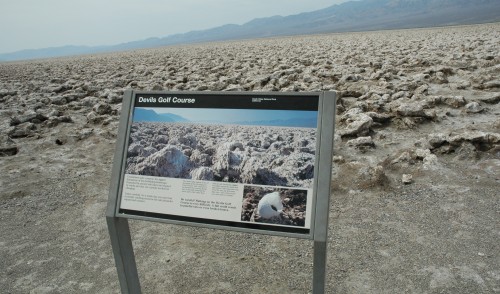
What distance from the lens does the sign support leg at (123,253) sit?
7.64ft

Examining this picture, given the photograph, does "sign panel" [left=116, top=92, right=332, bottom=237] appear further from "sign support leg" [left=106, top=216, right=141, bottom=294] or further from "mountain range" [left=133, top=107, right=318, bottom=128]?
"sign support leg" [left=106, top=216, right=141, bottom=294]

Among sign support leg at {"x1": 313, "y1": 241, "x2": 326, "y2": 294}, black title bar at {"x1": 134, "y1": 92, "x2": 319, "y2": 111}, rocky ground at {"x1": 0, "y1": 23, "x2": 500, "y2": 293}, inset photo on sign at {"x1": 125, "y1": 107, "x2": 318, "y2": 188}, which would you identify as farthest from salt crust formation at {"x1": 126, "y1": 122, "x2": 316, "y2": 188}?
rocky ground at {"x1": 0, "y1": 23, "x2": 500, "y2": 293}

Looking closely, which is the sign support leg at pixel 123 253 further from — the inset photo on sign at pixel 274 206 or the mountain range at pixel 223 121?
the inset photo on sign at pixel 274 206

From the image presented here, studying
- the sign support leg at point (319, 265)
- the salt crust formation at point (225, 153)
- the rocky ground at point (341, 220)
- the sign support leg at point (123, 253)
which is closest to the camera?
the sign support leg at point (319, 265)

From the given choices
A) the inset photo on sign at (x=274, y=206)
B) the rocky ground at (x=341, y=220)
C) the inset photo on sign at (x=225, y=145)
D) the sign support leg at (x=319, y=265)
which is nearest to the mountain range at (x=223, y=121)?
the inset photo on sign at (x=225, y=145)

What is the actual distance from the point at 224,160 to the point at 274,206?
36cm

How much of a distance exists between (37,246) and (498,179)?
424cm

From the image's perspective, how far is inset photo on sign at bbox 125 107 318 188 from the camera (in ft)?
6.73

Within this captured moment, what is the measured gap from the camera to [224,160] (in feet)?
7.05

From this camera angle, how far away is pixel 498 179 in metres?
3.96

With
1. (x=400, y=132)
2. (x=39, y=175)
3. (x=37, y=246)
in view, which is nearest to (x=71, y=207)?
(x=37, y=246)

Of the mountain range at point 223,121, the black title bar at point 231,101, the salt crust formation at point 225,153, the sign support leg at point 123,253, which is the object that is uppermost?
the black title bar at point 231,101

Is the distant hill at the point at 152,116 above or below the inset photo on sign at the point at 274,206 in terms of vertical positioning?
above

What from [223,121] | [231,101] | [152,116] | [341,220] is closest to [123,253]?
[152,116]
